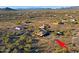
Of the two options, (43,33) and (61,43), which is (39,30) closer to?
(43,33)

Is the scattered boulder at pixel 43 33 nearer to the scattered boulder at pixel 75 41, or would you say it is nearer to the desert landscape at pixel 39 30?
the desert landscape at pixel 39 30

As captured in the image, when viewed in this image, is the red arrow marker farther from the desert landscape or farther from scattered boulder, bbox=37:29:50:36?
scattered boulder, bbox=37:29:50:36

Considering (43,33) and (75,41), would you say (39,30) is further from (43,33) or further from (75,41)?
(75,41)

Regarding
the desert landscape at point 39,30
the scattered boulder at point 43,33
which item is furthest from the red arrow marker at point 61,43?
the scattered boulder at point 43,33

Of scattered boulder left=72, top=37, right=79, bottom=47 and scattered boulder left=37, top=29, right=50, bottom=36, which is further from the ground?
scattered boulder left=37, top=29, right=50, bottom=36

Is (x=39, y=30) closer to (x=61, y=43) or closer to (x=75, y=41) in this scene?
(x=61, y=43)

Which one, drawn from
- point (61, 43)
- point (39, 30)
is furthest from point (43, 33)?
point (61, 43)

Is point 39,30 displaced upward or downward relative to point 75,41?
upward

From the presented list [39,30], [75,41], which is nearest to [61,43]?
[75,41]

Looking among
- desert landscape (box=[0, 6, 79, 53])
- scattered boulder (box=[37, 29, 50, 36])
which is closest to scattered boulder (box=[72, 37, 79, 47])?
desert landscape (box=[0, 6, 79, 53])

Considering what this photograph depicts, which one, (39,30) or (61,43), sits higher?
(39,30)
